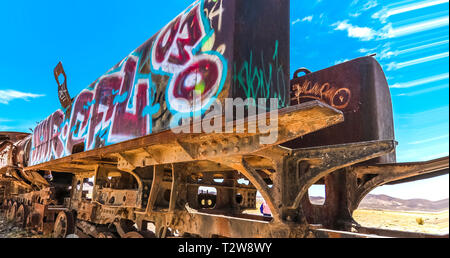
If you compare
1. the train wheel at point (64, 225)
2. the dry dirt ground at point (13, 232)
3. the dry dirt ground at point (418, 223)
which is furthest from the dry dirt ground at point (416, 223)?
the dry dirt ground at point (13, 232)

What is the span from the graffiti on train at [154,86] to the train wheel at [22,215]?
753cm

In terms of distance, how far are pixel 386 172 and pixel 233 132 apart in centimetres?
289

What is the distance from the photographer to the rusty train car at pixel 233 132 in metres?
3.29

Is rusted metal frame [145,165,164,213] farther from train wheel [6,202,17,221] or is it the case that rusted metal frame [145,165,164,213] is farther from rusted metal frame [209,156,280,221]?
train wheel [6,202,17,221]

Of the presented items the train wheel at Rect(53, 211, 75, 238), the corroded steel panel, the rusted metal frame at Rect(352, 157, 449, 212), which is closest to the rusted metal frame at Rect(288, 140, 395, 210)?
the rusted metal frame at Rect(352, 157, 449, 212)

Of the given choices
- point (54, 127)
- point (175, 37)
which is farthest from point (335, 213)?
point (54, 127)

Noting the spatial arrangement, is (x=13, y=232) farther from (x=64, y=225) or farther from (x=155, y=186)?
(x=155, y=186)

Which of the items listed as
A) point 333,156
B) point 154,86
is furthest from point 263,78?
point 154,86

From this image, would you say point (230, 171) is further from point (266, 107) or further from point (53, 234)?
point (53, 234)

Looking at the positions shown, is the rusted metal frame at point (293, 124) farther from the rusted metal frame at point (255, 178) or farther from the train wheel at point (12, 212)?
the train wheel at point (12, 212)

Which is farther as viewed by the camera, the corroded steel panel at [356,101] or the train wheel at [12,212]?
the train wheel at [12,212]

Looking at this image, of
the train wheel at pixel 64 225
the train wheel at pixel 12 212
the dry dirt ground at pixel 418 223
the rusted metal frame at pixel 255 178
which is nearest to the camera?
the dry dirt ground at pixel 418 223

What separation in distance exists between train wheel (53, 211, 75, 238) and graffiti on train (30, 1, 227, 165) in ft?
8.57
